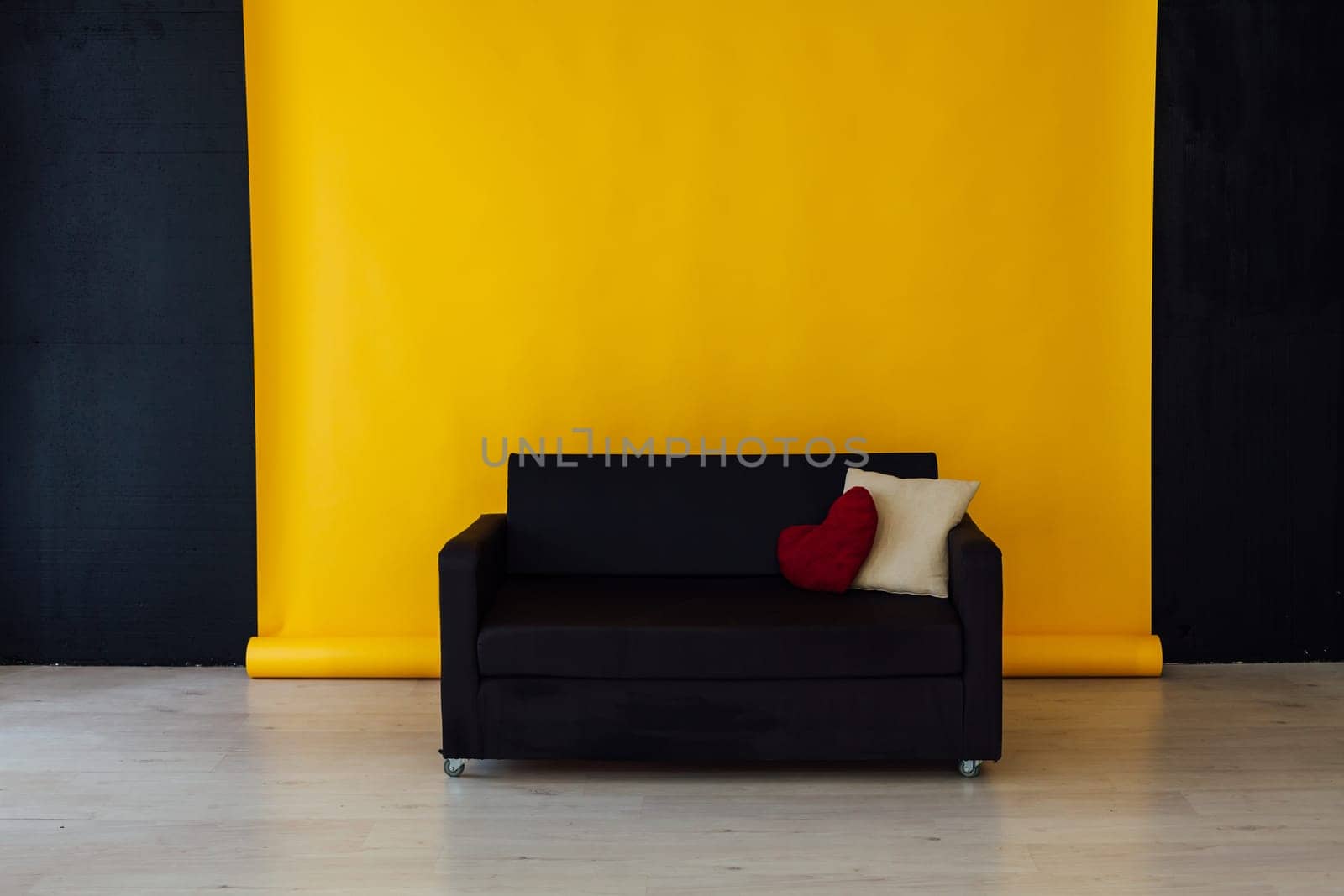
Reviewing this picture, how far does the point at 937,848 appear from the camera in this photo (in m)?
2.84

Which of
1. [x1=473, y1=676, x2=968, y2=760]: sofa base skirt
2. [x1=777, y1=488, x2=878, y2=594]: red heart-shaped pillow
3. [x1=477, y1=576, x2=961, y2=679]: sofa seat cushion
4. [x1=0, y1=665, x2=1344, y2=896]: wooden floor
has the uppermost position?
[x1=777, y1=488, x2=878, y2=594]: red heart-shaped pillow

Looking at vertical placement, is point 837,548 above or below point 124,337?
below

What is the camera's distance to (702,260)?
4355mm

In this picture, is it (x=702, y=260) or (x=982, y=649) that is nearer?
(x=982, y=649)

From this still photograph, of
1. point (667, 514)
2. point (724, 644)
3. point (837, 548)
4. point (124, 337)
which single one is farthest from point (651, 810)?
point (124, 337)

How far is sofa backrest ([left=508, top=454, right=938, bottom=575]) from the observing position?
3.86 m

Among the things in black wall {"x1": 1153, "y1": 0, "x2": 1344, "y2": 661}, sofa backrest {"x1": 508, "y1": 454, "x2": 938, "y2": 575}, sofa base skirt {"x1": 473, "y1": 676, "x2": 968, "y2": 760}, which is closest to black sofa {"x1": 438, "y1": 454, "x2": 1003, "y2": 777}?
sofa base skirt {"x1": 473, "y1": 676, "x2": 968, "y2": 760}

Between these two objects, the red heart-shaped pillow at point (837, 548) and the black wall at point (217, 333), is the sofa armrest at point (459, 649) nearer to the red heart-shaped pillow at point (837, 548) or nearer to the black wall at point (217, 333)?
the red heart-shaped pillow at point (837, 548)

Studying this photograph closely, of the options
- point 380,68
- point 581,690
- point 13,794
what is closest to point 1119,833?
point 581,690

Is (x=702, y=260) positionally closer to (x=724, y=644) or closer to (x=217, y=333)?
(x=724, y=644)

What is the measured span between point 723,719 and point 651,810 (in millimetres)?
318

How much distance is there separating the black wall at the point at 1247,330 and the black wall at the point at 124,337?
3435 mm

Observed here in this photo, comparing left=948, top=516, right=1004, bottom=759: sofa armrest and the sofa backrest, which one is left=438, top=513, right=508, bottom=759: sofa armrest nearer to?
the sofa backrest

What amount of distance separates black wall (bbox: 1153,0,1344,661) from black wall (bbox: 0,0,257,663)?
11.3ft
